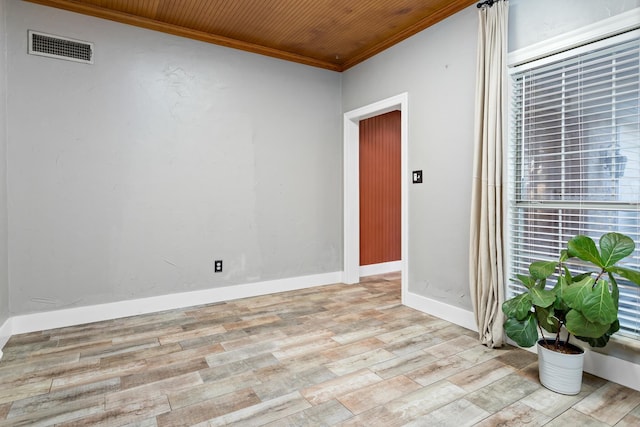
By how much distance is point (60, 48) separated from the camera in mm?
3021

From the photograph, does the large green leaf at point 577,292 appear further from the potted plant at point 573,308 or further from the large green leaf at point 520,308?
the large green leaf at point 520,308

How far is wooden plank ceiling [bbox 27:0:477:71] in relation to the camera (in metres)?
3.03

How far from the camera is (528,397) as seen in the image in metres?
1.96

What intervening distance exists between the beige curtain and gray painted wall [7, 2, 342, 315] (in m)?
2.07

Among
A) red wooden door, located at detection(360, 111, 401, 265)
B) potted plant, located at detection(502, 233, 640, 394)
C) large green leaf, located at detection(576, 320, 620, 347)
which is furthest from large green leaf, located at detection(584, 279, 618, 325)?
red wooden door, located at detection(360, 111, 401, 265)

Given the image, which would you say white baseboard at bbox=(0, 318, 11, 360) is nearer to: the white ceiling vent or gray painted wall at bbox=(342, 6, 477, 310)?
the white ceiling vent

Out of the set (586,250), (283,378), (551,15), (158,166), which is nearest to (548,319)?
(586,250)

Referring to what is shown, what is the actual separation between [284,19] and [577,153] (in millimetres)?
2670

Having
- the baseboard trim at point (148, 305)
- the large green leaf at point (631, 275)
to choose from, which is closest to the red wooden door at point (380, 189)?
the baseboard trim at point (148, 305)

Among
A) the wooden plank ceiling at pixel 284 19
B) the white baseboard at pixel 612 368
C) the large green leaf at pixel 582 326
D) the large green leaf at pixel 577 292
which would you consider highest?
the wooden plank ceiling at pixel 284 19

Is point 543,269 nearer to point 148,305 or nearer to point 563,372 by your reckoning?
point 563,372

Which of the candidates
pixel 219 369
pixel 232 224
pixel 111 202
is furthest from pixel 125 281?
pixel 219 369

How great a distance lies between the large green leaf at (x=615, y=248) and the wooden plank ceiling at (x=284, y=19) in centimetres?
217

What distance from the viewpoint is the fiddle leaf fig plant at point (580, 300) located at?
1.79m
